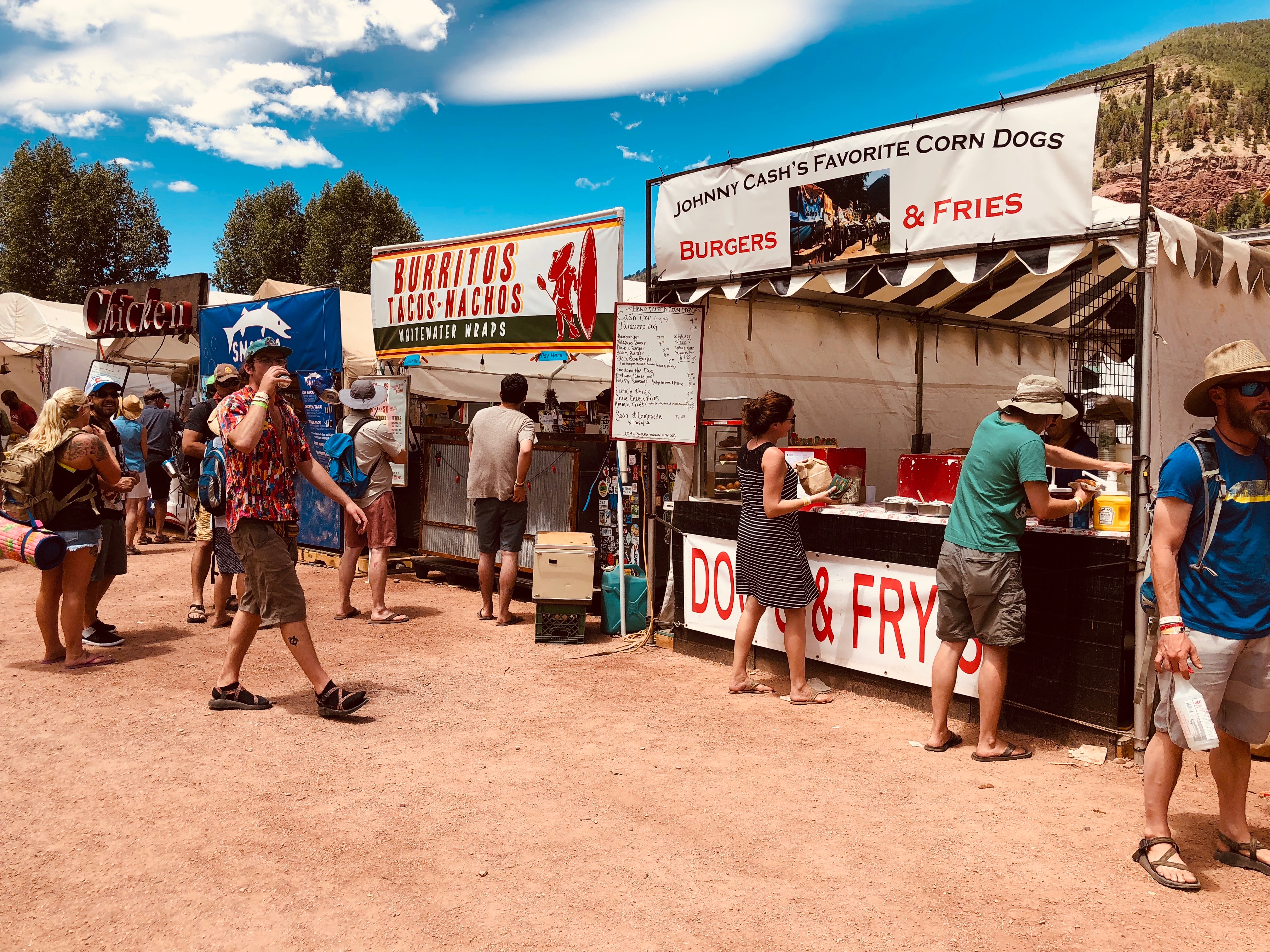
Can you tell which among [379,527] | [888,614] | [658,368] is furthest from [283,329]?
[888,614]

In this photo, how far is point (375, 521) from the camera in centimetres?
762

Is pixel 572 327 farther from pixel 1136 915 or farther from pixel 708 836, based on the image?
pixel 1136 915

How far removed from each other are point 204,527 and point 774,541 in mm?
4693

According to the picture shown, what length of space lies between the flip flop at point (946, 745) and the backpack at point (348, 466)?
4.98 meters

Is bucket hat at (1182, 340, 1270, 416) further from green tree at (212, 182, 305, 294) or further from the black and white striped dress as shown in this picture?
green tree at (212, 182, 305, 294)

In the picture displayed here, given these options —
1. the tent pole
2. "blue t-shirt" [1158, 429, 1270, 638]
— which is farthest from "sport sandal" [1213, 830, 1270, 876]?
the tent pole

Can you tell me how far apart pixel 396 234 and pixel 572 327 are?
96.8 feet

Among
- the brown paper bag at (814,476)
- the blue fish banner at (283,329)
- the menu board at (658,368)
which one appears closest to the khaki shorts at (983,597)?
the brown paper bag at (814,476)

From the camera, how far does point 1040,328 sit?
1035 cm

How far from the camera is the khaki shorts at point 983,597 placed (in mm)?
4332

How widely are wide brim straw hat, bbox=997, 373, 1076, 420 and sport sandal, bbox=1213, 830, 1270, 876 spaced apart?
190 cm

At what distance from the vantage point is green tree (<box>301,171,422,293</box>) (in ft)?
110

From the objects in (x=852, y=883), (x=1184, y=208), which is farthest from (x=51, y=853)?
(x=1184, y=208)

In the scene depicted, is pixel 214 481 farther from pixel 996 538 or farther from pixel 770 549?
pixel 996 538
